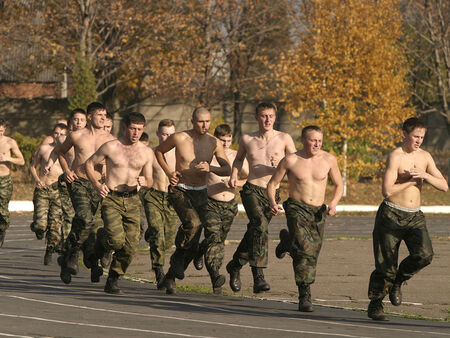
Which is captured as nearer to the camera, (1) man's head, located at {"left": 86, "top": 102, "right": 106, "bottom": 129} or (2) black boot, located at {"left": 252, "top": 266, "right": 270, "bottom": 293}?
(2) black boot, located at {"left": 252, "top": 266, "right": 270, "bottom": 293}

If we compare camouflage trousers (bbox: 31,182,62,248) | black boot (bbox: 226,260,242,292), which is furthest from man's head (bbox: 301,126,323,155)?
camouflage trousers (bbox: 31,182,62,248)

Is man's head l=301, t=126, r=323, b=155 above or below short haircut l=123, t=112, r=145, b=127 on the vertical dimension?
below

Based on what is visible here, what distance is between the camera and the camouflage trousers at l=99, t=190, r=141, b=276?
13.0 m

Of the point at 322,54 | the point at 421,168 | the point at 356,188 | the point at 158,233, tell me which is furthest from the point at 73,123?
the point at 356,188

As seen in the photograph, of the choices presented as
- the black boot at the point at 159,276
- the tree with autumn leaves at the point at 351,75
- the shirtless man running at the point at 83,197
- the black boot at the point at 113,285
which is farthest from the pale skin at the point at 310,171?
the tree with autumn leaves at the point at 351,75

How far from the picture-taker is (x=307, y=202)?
1200 centimetres

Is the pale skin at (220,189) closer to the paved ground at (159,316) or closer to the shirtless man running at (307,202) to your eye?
the paved ground at (159,316)

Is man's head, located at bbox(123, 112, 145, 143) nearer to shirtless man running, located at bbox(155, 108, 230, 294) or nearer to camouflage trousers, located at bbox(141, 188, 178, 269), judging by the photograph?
shirtless man running, located at bbox(155, 108, 230, 294)

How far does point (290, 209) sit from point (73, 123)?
504 centimetres

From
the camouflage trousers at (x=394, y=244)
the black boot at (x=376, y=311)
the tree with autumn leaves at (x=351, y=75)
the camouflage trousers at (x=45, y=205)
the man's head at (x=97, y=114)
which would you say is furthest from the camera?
the tree with autumn leaves at (x=351, y=75)

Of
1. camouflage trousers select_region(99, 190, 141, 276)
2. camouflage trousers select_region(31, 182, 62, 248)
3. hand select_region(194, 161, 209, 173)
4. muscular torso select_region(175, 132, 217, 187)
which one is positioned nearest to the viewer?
hand select_region(194, 161, 209, 173)

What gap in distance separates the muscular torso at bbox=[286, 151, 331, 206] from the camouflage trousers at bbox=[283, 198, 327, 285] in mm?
82

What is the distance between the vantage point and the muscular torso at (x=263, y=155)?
1361 centimetres

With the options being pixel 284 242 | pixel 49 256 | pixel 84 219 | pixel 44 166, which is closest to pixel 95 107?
pixel 84 219
